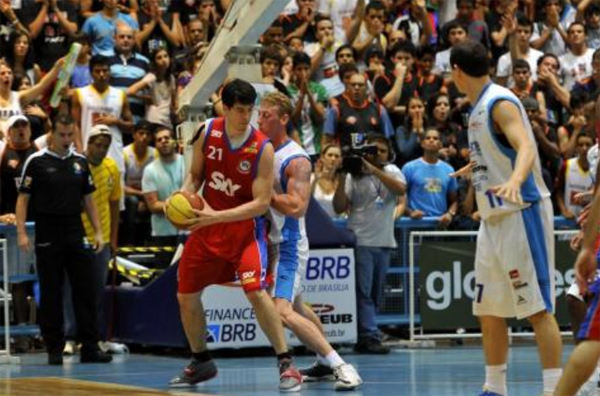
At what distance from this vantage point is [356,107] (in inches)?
731

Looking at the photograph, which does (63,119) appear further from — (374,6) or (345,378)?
(374,6)

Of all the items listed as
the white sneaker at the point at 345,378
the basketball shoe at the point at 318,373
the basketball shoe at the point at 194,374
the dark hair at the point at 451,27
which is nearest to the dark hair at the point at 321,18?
the dark hair at the point at 451,27

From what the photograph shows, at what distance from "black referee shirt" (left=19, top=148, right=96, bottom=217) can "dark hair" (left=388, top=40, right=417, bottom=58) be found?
7.16 metres

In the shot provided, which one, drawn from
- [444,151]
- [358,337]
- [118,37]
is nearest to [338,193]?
[358,337]

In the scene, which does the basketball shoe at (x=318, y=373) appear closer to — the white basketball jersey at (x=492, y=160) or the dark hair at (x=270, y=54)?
the white basketball jersey at (x=492, y=160)

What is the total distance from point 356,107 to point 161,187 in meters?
2.90

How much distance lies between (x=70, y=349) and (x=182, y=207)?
542cm

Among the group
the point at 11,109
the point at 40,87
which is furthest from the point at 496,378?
the point at 40,87

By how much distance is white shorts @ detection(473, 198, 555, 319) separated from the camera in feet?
31.0

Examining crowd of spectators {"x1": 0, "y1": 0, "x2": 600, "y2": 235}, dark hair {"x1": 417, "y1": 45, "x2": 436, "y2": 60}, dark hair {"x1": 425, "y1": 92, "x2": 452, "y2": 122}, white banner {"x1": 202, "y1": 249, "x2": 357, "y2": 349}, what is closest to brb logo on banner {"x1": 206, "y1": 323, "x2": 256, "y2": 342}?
white banner {"x1": 202, "y1": 249, "x2": 357, "y2": 349}

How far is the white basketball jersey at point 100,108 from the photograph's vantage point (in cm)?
1796

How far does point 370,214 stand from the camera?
53.3 ft

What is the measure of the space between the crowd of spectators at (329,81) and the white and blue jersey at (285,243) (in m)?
2.47

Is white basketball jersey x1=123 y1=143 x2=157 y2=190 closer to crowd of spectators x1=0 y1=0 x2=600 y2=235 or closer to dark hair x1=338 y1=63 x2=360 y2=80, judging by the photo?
crowd of spectators x1=0 y1=0 x2=600 y2=235
